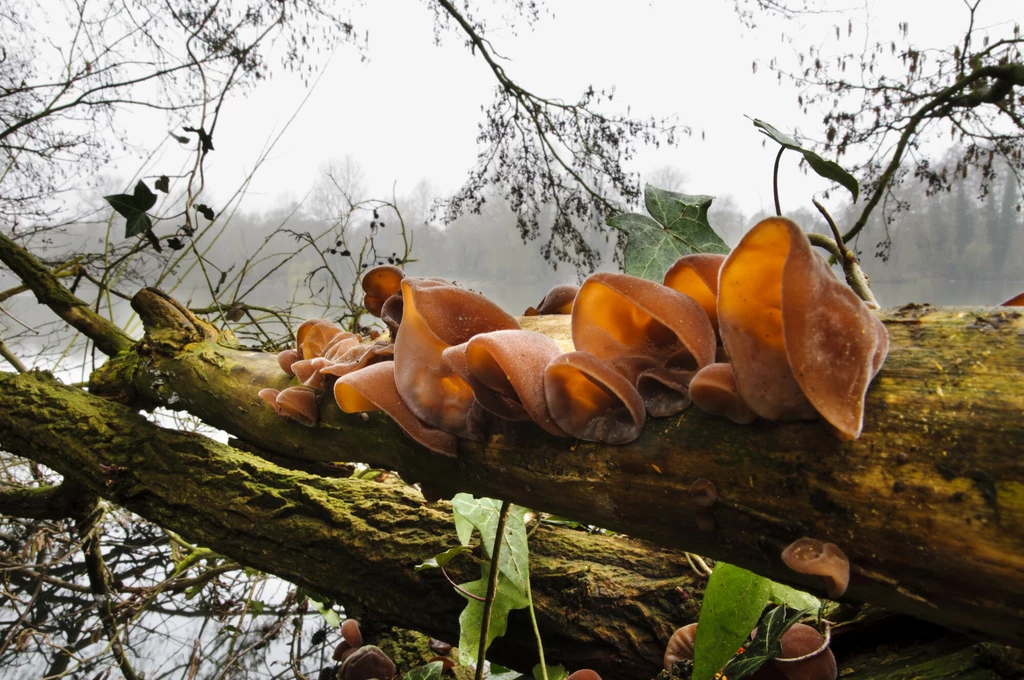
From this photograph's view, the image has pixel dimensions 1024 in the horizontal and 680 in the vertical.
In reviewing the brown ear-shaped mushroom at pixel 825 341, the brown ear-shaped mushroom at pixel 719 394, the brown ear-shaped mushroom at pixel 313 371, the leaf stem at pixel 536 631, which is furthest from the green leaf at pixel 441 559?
the brown ear-shaped mushroom at pixel 825 341

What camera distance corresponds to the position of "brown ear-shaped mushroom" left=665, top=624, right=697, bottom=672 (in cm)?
85

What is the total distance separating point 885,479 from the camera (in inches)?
17.0

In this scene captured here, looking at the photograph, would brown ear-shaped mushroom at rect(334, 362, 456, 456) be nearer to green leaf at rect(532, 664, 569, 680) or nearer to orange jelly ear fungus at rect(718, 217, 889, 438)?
orange jelly ear fungus at rect(718, 217, 889, 438)

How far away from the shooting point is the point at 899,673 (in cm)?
77

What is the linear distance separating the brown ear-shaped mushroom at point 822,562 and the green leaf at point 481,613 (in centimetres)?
63

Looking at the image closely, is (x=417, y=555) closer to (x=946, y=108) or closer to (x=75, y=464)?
(x=75, y=464)

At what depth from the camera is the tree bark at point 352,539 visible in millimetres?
979

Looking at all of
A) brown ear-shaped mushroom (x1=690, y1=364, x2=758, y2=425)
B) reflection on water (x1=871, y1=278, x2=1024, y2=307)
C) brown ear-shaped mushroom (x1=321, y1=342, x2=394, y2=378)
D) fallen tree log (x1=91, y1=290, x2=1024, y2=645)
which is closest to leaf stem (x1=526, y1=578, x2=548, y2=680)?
fallen tree log (x1=91, y1=290, x2=1024, y2=645)

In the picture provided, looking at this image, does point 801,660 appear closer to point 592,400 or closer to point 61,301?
point 592,400

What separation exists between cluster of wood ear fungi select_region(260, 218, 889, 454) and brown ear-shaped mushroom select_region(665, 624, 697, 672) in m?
0.53

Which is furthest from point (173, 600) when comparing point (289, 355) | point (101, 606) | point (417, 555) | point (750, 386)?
point (750, 386)

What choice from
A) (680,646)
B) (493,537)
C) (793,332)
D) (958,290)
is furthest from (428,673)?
(958,290)

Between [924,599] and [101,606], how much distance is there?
2.57 metres

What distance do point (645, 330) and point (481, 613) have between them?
2.29ft
